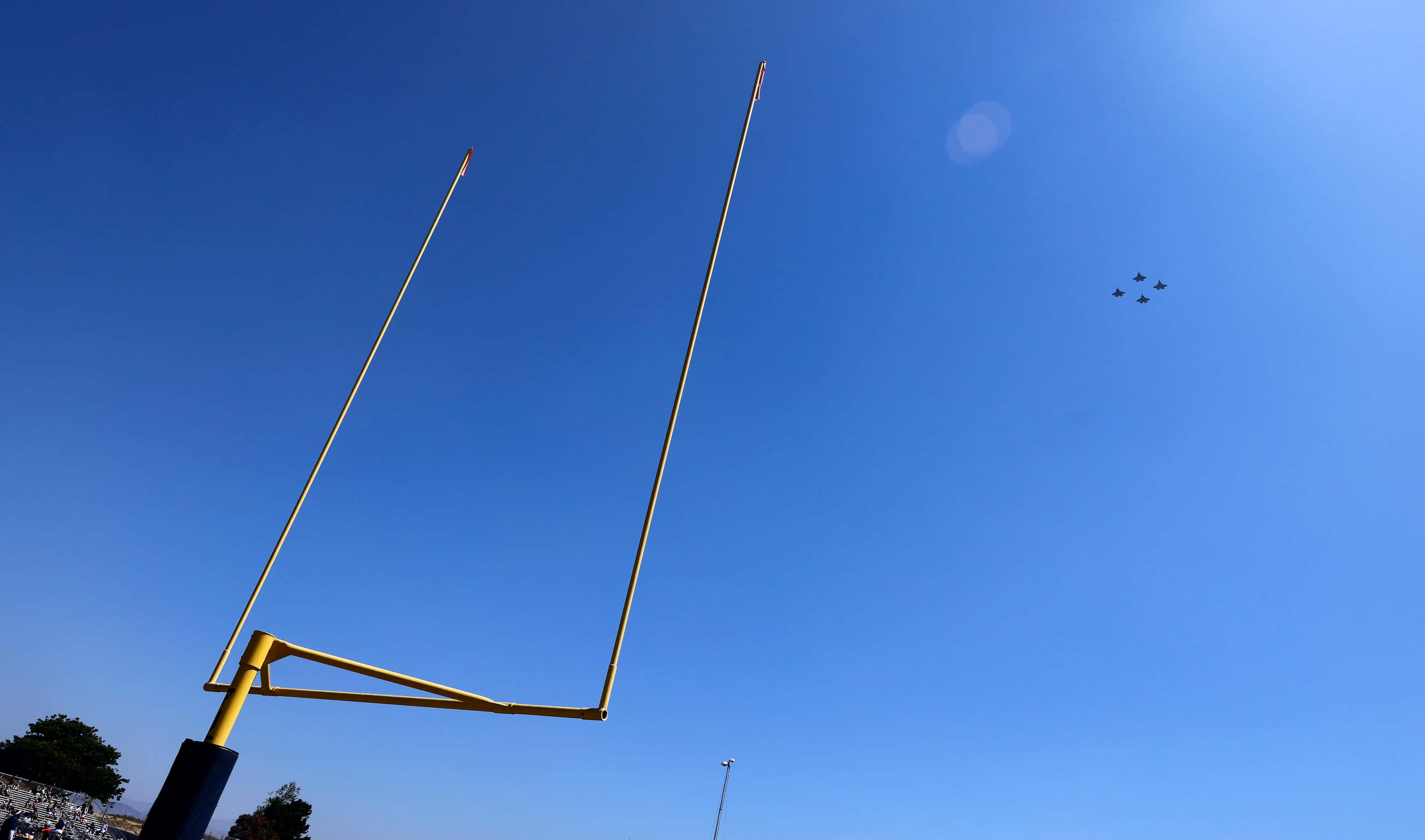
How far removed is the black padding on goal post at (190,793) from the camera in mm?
4051

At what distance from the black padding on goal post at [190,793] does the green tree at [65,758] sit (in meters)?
82.8

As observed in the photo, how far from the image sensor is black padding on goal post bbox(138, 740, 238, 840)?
13.3 ft

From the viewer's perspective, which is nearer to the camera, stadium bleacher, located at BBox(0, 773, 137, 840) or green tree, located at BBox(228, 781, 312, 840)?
stadium bleacher, located at BBox(0, 773, 137, 840)

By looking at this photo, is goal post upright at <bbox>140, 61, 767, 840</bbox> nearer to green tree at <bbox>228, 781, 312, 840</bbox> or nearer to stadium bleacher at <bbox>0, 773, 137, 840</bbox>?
Result: stadium bleacher at <bbox>0, 773, 137, 840</bbox>

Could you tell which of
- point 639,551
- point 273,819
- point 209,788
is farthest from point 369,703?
point 273,819

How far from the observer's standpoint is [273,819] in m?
69.8

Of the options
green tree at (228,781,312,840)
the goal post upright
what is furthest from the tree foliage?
the goal post upright

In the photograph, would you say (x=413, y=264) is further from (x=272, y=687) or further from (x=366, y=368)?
(x=272, y=687)

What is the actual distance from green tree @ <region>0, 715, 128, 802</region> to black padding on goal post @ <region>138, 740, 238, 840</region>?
82805mm

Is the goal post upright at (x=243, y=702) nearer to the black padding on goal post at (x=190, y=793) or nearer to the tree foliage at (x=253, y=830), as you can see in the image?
the black padding on goal post at (x=190, y=793)

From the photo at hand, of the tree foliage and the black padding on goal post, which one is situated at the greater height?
the black padding on goal post

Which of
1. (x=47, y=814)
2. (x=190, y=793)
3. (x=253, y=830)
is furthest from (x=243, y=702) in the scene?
(x=253, y=830)

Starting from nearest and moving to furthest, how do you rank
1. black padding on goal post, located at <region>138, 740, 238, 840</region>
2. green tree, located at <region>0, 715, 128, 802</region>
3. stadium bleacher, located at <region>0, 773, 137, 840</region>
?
black padding on goal post, located at <region>138, 740, 238, 840</region>, stadium bleacher, located at <region>0, 773, 137, 840</region>, green tree, located at <region>0, 715, 128, 802</region>

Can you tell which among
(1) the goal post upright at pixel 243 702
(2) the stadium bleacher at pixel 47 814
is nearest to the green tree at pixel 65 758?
(2) the stadium bleacher at pixel 47 814
